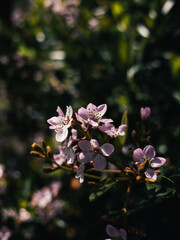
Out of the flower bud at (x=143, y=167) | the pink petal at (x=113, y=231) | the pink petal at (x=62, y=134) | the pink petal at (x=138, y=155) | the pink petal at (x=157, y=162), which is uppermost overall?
the pink petal at (x=62, y=134)

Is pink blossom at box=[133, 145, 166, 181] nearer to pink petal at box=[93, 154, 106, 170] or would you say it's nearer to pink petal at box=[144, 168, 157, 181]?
pink petal at box=[144, 168, 157, 181]

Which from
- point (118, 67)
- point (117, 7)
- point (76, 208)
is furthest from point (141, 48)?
point (76, 208)

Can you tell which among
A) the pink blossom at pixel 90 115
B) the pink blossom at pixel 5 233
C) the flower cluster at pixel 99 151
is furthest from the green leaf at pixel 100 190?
the pink blossom at pixel 5 233

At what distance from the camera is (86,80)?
184 cm

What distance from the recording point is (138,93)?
1717mm

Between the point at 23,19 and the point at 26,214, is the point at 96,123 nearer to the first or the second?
the point at 26,214

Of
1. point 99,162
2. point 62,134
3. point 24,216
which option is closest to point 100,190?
point 99,162

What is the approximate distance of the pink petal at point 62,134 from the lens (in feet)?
2.73

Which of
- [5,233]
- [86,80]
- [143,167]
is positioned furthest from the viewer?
[86,80]

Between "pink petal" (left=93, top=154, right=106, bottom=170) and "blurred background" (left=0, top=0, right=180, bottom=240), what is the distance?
0.36m

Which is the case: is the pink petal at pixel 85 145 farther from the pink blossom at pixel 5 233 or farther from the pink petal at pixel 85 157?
the pink blossom at pixel 5 233

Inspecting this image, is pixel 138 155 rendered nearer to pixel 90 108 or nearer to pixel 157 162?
pixel 157 162

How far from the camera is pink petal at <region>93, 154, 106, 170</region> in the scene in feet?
2.72

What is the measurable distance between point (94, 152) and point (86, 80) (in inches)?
42.8
